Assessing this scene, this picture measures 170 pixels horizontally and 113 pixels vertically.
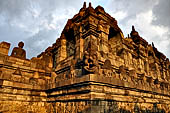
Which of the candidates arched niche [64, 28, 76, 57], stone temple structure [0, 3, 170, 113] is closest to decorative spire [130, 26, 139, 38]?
stone temple structure [0, 3, 170, 113]

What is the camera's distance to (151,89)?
32.4ft

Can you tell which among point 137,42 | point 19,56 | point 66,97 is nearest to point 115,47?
point 137,42

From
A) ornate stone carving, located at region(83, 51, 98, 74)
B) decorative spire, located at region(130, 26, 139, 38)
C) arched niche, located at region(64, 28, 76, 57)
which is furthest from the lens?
decorative spire, located at region(130, 26, 139, 38)

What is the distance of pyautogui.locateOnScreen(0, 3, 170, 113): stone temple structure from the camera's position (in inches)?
248

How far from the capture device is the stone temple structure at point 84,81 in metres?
6.30

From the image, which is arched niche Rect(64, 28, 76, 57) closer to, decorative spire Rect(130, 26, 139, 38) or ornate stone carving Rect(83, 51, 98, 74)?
ornate stone carving Rect(83, 51, 98, 74)

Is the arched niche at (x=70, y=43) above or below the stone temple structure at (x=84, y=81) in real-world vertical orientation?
above

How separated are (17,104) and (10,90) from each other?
96 cm

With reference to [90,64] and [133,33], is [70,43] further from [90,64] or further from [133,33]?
[133,33]

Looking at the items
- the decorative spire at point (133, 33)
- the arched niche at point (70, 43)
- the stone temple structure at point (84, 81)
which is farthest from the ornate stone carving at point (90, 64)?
the decorative spire at point (133, 33)

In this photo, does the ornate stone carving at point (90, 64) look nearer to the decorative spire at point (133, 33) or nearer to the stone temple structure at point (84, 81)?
the stone temple structure at point (84, 81)

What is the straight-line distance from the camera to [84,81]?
6.10 metres

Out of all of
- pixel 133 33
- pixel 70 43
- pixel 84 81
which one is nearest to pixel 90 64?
pixel 84 81

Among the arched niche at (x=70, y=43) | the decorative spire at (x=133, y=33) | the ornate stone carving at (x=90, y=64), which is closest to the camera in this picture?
the ornate stone carving at (x=90, y=64)
